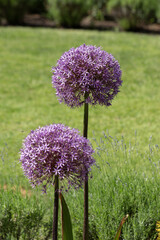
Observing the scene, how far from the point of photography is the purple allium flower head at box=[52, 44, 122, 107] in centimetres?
240

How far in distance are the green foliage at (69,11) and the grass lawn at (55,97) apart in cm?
222

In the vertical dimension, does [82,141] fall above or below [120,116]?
below

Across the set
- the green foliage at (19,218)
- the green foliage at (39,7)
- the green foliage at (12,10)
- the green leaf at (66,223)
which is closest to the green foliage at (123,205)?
the green foliage at (19,218)

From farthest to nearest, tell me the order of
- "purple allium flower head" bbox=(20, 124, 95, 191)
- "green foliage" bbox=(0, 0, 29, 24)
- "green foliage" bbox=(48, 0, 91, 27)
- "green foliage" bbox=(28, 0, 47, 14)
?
"green foliage" bbox=(28, 0, 47, 14) < "green foliage" bbox=(0, 0, 29, 24) < "green foliage" bbox=(48, 0, 91, 27) < "purple allium flower head" bbox=(20, 124, 95, 191)

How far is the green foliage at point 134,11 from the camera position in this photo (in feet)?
49.1

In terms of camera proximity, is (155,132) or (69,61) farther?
(155,132)

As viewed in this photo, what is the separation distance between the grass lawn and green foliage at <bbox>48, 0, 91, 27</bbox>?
2.22 m

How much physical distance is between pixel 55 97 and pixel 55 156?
20.8 feet

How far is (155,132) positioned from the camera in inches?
249

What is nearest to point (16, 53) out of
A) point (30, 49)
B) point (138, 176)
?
point (30, 49)

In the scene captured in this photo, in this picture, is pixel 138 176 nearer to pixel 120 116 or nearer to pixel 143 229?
pixel 143 229

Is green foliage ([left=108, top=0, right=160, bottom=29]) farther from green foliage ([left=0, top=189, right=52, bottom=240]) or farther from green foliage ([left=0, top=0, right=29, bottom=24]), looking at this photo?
green foliage ([left=0, top=189, right=52, bottom=240])

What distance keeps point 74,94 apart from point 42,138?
436 mm

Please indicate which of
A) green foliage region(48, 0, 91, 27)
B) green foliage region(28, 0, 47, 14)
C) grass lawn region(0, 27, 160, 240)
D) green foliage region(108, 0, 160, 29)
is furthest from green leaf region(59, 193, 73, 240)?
green foliage region(28, 0, 47, 14)
